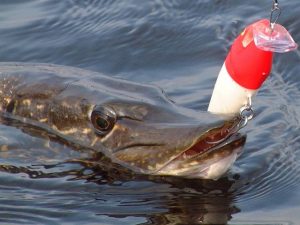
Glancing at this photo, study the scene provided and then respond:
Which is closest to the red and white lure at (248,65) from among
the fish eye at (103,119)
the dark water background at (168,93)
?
the dark water background at (168,93)

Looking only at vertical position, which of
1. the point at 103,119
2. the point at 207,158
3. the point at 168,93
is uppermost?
the point at 168,93

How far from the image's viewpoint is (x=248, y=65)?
5059 millimetres

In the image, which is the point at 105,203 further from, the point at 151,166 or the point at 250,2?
the point at 250,2

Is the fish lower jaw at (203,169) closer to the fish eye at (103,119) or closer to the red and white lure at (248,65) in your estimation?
the red and white lure at (248,65)

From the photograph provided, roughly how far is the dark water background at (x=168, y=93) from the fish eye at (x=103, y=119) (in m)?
0.21

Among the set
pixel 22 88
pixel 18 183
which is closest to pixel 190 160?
pixel 18 183

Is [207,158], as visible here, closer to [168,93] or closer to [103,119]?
[103,119]

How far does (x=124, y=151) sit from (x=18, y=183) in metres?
0.60

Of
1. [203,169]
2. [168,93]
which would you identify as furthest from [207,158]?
[168,93]

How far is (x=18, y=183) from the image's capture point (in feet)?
17.2

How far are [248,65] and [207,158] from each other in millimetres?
561

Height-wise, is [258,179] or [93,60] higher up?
[93,60]

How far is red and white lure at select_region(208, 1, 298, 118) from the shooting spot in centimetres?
496

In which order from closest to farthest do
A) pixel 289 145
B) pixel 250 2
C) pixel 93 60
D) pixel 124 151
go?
pixel 124 151 < pixel 289 145 < pixel 93 60 < pixel 250 2
